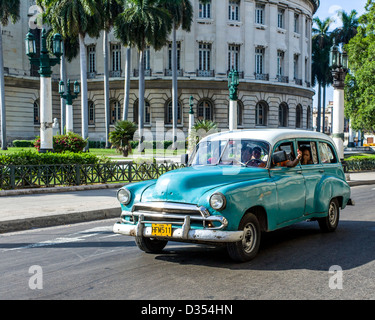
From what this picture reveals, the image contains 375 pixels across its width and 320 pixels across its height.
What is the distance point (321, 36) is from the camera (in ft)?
→ 239

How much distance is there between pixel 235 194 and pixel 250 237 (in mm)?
787

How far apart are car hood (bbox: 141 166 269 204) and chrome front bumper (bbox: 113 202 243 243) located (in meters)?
0.13

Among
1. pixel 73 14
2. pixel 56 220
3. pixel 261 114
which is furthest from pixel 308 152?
pixel 261 114

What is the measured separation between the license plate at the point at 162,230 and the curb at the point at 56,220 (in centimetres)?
468

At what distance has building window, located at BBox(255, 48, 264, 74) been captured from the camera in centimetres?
5562

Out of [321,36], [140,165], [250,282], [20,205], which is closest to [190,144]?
[140,165]

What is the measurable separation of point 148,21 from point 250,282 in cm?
3629

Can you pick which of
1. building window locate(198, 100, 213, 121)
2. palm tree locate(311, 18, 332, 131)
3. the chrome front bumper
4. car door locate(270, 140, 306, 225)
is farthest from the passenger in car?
palm tree locate(311, 18, 332, 131)

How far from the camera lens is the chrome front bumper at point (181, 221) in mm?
6254

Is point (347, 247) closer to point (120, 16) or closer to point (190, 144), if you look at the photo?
point (190, 144)

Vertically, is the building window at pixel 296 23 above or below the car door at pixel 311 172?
above

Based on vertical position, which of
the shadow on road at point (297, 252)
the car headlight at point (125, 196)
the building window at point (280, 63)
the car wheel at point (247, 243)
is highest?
the building window at point (280, 63)

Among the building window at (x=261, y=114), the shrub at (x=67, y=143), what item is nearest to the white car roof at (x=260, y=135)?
the shrub at (x=67, y=143)

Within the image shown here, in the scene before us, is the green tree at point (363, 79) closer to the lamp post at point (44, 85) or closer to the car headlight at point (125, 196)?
the lamp post at point (44, 85)
